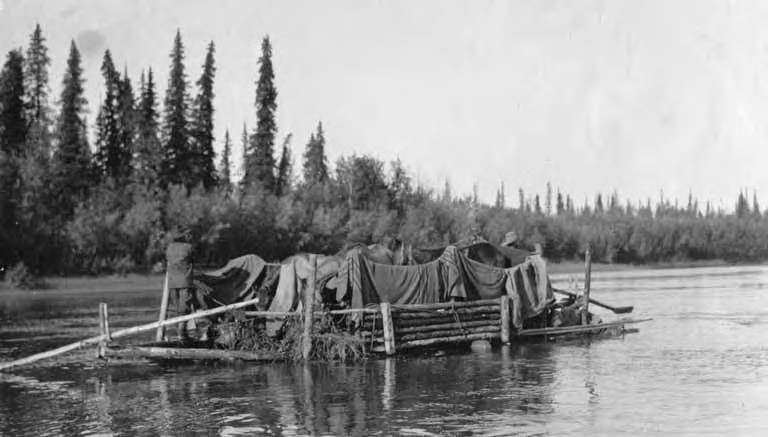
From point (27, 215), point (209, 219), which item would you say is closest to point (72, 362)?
point (27, 215)

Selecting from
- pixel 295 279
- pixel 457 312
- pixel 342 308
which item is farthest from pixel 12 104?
pixel 457 312

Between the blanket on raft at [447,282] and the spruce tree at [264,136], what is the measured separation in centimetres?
7015

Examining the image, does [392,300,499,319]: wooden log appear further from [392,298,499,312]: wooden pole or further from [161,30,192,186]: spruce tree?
[161,30,192,186]: spruce tree

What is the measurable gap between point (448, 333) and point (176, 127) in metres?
68.5

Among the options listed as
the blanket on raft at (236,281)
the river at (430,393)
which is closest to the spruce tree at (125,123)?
the river at (430,393)

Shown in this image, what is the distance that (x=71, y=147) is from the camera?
272 ft

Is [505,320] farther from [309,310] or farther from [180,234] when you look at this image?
[180,234]

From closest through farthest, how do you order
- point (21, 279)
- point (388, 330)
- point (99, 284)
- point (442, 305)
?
1. point (388, 330)
2. point (442, 305)
3. point (21, 279)
4. point (99, 284)

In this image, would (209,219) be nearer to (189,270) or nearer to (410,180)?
(410,180)

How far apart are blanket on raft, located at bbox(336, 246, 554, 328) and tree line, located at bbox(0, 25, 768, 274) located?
161 ft

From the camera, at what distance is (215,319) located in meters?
25.7

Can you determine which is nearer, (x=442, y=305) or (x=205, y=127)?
(x=442, y=305)

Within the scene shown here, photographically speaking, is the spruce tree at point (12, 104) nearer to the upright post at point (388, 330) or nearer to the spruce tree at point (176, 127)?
the spruce tree at point (176, 127)

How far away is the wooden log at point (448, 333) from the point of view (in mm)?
26031
